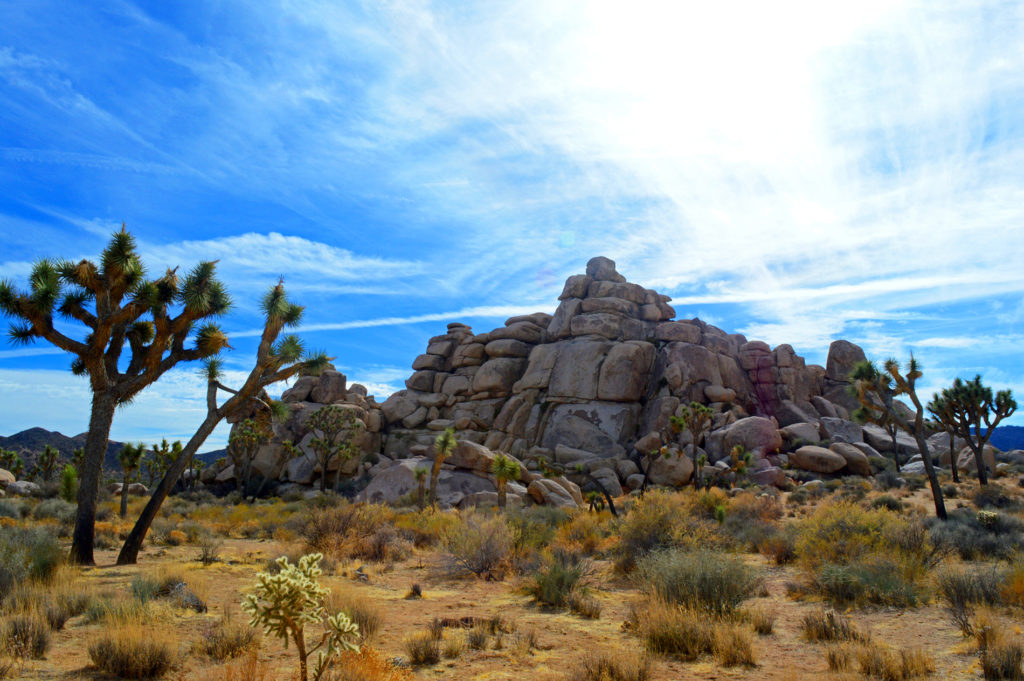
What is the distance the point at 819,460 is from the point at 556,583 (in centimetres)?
3795

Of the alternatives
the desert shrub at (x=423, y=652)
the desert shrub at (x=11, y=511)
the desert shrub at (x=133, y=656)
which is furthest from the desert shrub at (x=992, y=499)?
the desert shrub at (x=11, y=511)

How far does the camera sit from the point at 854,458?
4284 cm

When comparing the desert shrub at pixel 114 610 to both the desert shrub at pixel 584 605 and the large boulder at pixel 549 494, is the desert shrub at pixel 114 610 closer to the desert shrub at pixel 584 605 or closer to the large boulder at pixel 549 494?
the desert shrub at pixel 584 605

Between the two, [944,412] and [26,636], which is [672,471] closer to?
[944,412]

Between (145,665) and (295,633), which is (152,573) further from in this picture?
(295,633)

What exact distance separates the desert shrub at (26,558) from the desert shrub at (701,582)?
9.60 m

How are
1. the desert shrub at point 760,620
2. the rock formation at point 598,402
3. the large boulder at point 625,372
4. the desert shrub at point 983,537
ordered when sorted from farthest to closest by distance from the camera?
the large boulder at point 625,372
the rock formation at point 598,402
the desert shrub at point 983,537
the desert shrub at point 760,620

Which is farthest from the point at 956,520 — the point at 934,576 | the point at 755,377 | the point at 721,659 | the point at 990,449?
the point at 755,377

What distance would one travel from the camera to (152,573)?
36.7 feet

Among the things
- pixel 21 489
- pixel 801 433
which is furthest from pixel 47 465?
pixel 801 433

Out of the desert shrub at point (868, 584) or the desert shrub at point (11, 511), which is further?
the desert shrub at point (11, 511)

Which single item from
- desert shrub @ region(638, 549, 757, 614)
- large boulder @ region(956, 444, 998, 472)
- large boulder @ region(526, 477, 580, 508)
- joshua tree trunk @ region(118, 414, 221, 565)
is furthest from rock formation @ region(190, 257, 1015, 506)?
desert shrub @ region(638, 549, 757, 614)

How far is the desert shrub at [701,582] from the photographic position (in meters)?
9.15

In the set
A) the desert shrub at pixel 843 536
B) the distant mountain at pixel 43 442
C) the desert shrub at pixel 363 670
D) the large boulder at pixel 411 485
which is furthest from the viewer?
the distant mountain at pixel 43 442
